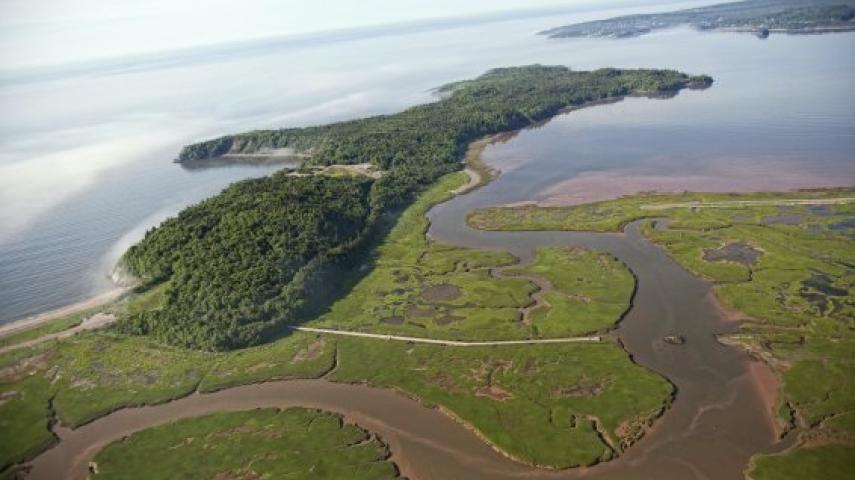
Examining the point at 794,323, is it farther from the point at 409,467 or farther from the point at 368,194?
the point at 368,194

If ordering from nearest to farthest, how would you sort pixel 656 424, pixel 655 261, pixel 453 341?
1. pixel 656 424
2. pixel 453 341
3. pixel 655 261

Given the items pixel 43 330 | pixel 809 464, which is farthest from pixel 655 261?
pixel 43 330

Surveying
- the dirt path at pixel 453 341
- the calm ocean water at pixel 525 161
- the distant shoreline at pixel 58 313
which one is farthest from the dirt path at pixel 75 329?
the dirt path at pixel 453 341

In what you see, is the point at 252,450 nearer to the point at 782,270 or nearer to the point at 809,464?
the point at 809,464

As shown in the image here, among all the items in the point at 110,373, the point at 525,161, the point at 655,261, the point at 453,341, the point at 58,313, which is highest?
the point at 58,313

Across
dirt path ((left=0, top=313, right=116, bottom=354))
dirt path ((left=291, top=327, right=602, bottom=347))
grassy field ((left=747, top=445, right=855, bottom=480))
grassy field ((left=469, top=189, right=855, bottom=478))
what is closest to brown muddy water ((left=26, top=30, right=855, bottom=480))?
grassy field ((left=747, top=445, right=855, bottom=480))

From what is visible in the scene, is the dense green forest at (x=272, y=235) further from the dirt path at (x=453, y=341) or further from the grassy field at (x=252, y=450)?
the grassy field at (x=252, y=450)
